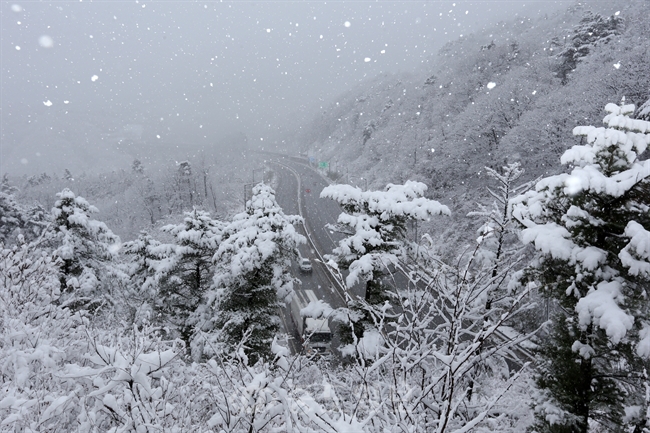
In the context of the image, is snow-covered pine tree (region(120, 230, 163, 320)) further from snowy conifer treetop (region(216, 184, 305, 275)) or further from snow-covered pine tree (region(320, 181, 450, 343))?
snow-covered pine tree (region(320, 181, 450, 343))

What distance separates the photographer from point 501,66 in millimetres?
53500

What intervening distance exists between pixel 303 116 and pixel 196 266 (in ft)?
608

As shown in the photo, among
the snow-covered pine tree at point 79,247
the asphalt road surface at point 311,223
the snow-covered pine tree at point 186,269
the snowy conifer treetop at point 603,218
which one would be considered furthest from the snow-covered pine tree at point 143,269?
the snowy conifer treetop at point 603,218

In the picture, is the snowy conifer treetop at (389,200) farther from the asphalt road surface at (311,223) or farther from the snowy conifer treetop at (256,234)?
the snowy conifer treetop at (256,234)

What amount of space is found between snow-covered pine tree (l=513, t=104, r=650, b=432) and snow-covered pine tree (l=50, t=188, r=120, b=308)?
53.0 feet

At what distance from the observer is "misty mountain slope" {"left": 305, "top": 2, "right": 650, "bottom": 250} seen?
92.2ft

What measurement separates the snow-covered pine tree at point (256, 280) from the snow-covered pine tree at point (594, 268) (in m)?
8.62

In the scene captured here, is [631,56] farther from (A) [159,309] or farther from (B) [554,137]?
(A) [159,309]

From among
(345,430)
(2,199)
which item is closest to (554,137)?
(345,430)

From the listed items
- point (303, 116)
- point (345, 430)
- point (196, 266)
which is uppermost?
point (345, 430)

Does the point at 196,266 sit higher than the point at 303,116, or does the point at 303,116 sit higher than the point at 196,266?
the point at 196,266

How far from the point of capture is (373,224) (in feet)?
37.6

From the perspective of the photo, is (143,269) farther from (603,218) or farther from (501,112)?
(501,112)

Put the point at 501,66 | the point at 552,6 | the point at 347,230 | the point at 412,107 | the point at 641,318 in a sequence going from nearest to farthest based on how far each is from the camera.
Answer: the point at 641,318, the point at 347,230, the point at 501,66, the point at 412,107, the point at 552,6
